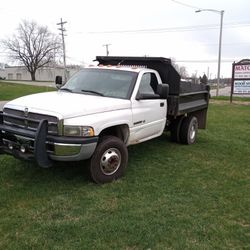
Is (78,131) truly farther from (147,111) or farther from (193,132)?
(193,132)

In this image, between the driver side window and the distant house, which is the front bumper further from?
the distant house

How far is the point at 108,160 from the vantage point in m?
5.41

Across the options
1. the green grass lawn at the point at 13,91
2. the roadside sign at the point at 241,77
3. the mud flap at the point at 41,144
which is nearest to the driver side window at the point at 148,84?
the mud flap at the point at 41,144

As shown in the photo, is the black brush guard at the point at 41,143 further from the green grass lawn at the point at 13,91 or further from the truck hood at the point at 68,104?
the green grass lawn at the point at 13,91

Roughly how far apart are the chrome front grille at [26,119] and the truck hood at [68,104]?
0.21ft

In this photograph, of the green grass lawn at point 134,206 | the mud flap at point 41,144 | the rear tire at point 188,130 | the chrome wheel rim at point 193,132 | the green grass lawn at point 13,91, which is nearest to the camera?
the green grass lawn at point 134,206

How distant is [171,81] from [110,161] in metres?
2.77

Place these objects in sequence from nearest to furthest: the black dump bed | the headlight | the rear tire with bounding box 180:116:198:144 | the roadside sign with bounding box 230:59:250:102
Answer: the headlight
the black dump bed
the rear tire with bounding box 180:116:198:144
the roadside sign with bounding box 230:59:250:102

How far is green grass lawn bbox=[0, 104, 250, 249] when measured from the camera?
372cm

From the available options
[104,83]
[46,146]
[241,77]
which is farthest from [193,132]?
[241,77]

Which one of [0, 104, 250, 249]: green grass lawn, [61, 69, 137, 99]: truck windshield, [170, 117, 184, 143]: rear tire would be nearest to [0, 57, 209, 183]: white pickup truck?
[61, 69, 137, 99]: truck windshield

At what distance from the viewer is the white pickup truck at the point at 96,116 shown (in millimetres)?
4828

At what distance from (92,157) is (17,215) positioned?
55.4 inches

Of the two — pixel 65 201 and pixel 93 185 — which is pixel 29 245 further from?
pixel 93 185
